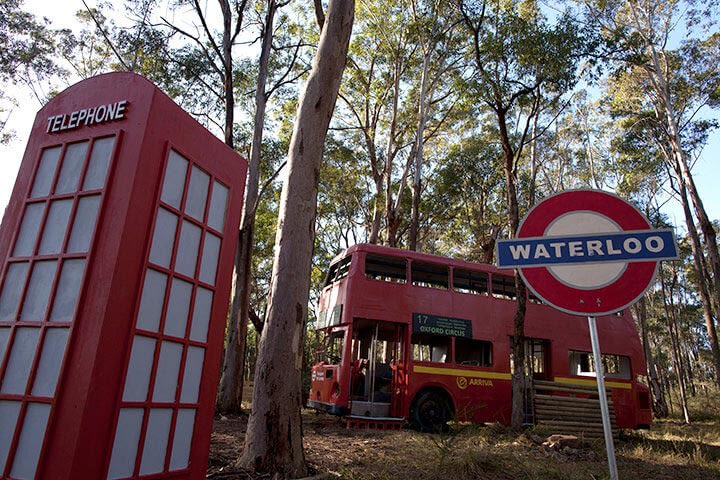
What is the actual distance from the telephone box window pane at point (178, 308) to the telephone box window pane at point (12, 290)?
871 millimetres

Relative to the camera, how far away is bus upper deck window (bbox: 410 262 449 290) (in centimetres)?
1060

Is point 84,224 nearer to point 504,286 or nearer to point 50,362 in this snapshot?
point 50,362

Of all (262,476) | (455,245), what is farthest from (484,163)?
(262,476)

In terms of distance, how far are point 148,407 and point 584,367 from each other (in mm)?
11474

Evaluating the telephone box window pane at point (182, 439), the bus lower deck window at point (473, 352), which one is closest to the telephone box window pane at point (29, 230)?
the telephone box window pane at point (182, 439)

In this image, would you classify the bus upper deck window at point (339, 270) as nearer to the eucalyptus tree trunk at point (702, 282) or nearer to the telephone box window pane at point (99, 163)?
the telephone box window pane at point (99, 163)

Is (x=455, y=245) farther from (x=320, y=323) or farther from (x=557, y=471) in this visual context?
(x=557, y=471)

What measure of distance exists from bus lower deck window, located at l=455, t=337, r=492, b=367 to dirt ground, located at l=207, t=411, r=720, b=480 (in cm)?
230

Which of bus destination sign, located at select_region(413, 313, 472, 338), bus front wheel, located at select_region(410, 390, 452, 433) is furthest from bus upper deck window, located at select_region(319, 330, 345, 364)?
bus front wheel, located at select_region(410, 390, 452, 433)

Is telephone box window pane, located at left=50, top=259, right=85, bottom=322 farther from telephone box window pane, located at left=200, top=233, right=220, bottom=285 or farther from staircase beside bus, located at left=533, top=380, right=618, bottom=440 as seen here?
staircase beside bus, located at left=533, top=380, right=618, bottom=440

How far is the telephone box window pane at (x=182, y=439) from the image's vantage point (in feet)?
10.4

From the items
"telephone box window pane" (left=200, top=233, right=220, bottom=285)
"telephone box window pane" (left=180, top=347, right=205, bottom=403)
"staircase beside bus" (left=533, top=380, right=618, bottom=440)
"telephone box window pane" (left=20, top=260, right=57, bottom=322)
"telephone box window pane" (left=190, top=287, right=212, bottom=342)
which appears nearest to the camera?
"telephone box window pane" (left=20, top=260, right=57, bottom=322)

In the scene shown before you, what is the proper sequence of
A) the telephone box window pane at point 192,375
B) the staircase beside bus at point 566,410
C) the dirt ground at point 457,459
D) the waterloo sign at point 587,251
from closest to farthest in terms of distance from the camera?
1. the waterloo sign at point 587,251
2. the telephone box window pane at point 192,375
3. the dirt ground at point 457,459
4. the staircase beside bus at point 566,410

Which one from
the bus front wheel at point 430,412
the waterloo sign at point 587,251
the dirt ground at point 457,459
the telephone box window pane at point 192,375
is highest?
the waterloo sign at point 587,251
